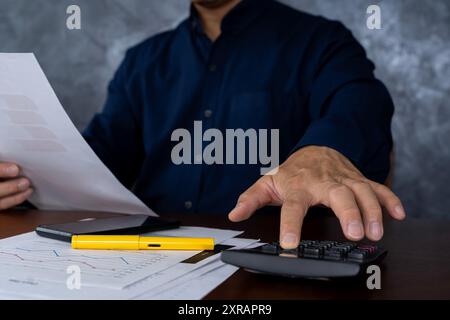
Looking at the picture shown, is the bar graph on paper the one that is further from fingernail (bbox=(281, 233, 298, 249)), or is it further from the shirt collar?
the shirt collar

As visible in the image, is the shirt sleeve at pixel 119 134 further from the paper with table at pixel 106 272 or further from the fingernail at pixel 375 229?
the fingernail at pixel 375 229

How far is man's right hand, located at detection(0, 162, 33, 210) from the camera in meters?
0.84

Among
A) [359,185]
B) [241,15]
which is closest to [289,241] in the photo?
[359,185]

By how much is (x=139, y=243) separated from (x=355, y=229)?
20 cm

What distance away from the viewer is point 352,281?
1.42ft

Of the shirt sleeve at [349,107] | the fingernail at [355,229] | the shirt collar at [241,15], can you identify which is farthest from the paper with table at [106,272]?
the shirt collar at [241,15]

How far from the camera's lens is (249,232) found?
68 centimetres

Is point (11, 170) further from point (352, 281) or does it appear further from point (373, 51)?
point (373, 51)

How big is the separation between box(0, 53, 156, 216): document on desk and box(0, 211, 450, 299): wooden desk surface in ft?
0.14

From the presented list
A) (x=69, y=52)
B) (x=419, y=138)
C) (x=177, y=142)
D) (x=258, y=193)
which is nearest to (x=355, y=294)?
(x=258, y=193)

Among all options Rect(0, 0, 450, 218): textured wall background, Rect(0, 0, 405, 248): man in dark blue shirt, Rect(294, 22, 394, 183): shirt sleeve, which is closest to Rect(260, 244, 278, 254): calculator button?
Rect(294, 22, 394, 183): shirt sleeve

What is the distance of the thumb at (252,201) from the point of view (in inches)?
21.5

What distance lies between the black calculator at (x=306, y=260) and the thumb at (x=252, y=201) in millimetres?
85

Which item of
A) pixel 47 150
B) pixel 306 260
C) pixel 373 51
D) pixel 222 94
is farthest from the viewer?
pixel 373 51
